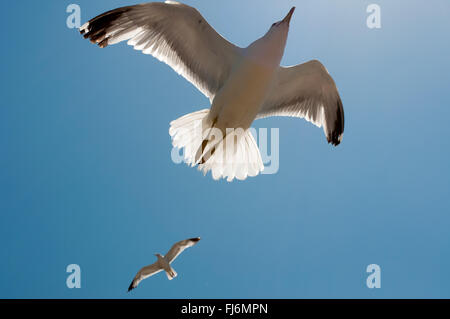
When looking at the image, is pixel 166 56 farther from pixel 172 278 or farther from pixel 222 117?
pixel 172 278

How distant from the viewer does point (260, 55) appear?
4.70 metres

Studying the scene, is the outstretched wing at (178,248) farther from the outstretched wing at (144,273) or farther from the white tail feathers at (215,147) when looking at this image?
the white tail feathers at (215,147)

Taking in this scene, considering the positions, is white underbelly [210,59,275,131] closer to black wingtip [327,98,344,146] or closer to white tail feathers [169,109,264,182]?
white tail feathers [169,109,264,182]

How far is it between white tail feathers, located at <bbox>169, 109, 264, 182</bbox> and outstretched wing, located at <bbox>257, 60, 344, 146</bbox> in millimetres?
447

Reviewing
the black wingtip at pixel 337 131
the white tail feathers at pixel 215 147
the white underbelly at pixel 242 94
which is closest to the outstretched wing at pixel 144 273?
the white tail feathers at pixel 215 147

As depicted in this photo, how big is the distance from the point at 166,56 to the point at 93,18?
0.84 metres

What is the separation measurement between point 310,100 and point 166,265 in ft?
10.1

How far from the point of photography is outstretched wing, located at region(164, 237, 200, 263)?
6.32 metres

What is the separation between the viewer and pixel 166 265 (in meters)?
6.63

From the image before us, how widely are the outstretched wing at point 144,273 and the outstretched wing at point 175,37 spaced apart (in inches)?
114

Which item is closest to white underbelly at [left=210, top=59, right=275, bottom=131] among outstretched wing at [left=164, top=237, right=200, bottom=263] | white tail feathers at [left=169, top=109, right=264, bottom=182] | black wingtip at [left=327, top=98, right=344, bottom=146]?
white tail feathers at [left=169, top=109, right=264, bottom=182]

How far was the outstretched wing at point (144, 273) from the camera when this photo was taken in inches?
268

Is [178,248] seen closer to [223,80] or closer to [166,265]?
[166,265]

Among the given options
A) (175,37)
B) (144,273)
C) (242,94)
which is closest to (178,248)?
(144,273)
